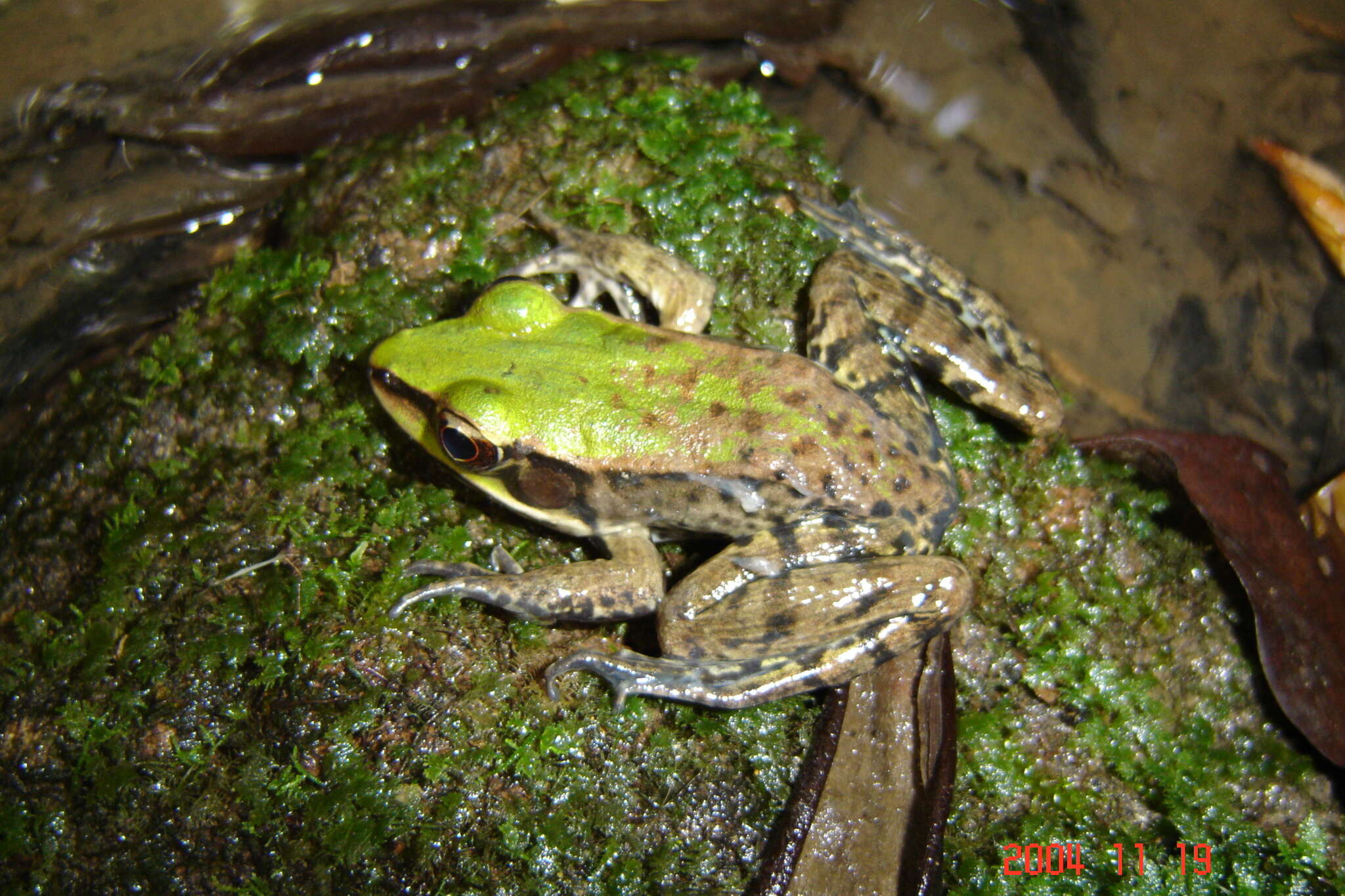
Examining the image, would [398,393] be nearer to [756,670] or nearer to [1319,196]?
[756,670]

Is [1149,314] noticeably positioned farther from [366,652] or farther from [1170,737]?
[366,652]

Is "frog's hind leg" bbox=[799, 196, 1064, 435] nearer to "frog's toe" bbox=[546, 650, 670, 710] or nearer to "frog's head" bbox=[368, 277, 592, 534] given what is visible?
"frog's head" bbox=[368, 277, 592, 534]

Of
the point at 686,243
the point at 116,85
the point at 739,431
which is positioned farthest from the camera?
the point at 116,85

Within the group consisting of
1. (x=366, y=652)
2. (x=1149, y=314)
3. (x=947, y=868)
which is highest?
(x=1149, y=314)

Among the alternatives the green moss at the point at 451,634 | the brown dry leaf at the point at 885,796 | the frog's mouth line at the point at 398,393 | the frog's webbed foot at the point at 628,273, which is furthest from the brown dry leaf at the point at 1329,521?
the frog's mouth line at the point at 398,393

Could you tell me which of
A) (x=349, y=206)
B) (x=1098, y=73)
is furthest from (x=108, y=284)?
(x=1098, y=73)

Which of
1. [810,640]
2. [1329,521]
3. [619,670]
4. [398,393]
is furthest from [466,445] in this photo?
[1329,521]

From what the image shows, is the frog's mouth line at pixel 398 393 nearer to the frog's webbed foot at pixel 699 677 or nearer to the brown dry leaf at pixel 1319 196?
the frog's webbed foot at pixel 699 677
